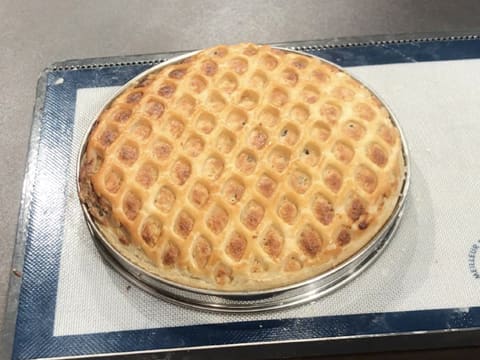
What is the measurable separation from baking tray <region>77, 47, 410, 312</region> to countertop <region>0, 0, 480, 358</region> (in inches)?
33.9

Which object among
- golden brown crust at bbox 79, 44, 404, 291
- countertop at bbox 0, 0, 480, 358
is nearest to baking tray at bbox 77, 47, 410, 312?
golden brown crust at bbox 79, 44, 404, 291

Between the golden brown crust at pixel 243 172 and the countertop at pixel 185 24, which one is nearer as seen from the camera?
the golden brown crust at pixel 243 172

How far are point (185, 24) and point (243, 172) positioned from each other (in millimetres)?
978

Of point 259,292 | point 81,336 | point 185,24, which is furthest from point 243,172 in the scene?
point 185,24

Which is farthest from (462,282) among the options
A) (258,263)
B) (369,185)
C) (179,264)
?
(179,264)

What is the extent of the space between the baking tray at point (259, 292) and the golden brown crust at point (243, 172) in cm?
1

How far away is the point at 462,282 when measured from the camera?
108cm

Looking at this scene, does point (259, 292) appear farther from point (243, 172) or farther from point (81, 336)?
point (81, 336)

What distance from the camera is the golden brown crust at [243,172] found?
3.30 ft

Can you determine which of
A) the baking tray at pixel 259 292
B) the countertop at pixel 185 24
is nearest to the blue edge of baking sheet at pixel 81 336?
the baking tray at pixel 259 292

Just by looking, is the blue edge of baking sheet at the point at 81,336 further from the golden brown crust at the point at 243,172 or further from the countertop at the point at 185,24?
the countertop at the point at 185,24

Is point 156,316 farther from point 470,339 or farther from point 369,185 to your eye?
point 470,339

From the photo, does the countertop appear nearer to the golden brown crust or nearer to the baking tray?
the golden brown crust

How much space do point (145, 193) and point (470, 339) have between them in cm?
65
